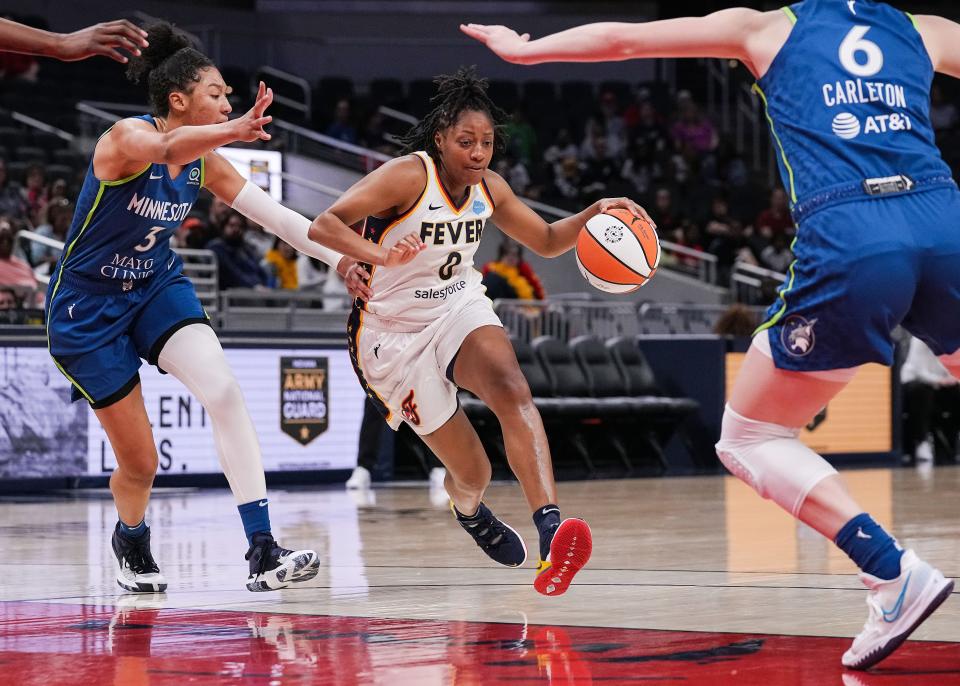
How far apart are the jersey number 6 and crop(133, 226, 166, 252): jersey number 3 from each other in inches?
43.0

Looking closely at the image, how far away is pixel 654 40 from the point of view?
3922mm

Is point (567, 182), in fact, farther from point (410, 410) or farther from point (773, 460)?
point (773, 460)

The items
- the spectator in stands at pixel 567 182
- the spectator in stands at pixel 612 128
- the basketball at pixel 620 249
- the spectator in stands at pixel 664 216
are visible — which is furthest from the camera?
the spectator in stands at pixel 612 128

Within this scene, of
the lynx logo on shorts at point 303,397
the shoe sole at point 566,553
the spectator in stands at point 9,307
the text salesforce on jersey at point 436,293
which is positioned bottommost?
the lynx logo on shorts at point 303,397

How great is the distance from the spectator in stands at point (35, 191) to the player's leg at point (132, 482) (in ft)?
31.3

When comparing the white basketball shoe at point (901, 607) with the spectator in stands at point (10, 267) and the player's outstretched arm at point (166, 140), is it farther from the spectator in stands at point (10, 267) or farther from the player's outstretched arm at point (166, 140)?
the spectator in stands at point (10, 267)

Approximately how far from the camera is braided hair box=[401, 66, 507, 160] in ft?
18.5

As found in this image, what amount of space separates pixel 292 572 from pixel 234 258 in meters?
9.01

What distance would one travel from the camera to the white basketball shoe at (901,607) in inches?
144

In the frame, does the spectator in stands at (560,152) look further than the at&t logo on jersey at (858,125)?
Yes

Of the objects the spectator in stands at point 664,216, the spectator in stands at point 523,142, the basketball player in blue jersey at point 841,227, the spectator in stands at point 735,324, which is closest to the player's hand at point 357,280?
the basketball player in blue jersey at point 841,227

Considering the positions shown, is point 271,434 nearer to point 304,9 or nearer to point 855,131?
point 855,131

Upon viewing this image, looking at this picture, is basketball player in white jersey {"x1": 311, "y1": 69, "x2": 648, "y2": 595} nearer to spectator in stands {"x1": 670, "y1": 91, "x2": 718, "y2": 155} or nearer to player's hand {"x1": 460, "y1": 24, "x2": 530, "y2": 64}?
player's hand {"x1": 460, "y1": 24, "x2": 530, "y2": 64}

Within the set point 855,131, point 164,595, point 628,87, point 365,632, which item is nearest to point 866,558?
point 855,131
